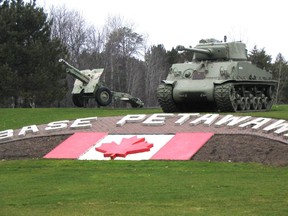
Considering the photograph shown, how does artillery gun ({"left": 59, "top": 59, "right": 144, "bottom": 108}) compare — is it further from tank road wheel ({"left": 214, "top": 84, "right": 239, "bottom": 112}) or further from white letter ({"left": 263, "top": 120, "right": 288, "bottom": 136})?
white letter ({"left": 263, "top": 120, "right": 288, "bottom": 136})

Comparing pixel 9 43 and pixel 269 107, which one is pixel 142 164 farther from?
pixel 9 43

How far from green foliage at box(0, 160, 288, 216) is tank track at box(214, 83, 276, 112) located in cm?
918

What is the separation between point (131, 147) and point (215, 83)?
8305mm

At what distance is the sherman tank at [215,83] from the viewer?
2300 cm

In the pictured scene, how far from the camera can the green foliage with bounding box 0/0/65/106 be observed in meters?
41.0

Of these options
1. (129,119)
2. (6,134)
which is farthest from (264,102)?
(6,134)

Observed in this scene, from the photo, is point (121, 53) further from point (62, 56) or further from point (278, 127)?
point (278, 127)

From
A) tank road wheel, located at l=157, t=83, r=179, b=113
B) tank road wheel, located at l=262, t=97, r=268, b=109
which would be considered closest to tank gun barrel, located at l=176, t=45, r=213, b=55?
tank road wheel, located at l=157, t=83, r=179, b=113

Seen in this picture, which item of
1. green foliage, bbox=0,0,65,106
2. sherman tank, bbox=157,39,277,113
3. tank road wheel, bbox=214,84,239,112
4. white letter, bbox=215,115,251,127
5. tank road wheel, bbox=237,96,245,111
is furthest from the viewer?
green foliage, bbox=0,0,65,106

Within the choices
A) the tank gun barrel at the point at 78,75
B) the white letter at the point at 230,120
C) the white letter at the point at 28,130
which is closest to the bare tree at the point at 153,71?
the tank gun barrel at the point at 78,75

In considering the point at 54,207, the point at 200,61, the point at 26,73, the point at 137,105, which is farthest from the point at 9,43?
the point at 54,207

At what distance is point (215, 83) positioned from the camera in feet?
75.3

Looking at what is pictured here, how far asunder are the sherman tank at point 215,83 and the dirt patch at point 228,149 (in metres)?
7.26

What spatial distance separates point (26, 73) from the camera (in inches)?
1673
